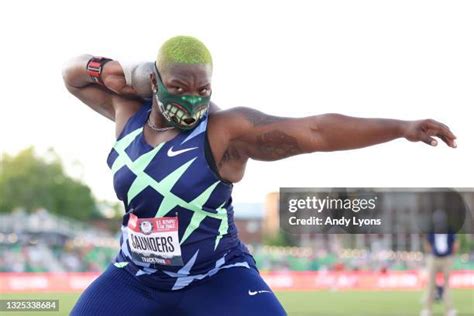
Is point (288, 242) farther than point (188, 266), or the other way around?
point (288, 242)

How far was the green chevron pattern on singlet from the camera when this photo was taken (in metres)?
4.63

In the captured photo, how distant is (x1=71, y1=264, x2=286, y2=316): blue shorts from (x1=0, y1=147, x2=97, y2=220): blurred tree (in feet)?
121

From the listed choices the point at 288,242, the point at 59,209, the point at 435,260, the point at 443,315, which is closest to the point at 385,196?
the point at 435,260

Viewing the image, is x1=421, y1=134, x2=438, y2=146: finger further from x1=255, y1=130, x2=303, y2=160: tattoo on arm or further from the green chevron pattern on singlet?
the green chevron pattern on singlet

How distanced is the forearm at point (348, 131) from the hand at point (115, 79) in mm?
1287

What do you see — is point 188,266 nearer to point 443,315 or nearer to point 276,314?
point 276,314

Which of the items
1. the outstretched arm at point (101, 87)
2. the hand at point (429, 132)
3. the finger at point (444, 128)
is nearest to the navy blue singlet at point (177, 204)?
the outstretched arm at point (101, 87)

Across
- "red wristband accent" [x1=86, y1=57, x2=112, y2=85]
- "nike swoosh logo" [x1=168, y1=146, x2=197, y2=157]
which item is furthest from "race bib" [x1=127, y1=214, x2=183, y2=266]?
"red wristband accent" [x1=86, y1=57, x2=112, y2=85]

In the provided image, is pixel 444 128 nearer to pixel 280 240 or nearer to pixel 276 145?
pixel 276 145

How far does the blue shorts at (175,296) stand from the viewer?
4.71m

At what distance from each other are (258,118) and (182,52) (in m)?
0.52

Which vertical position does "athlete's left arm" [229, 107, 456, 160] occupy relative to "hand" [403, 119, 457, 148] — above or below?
above

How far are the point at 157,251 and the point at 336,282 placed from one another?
22412mm

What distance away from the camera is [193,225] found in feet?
15.5
